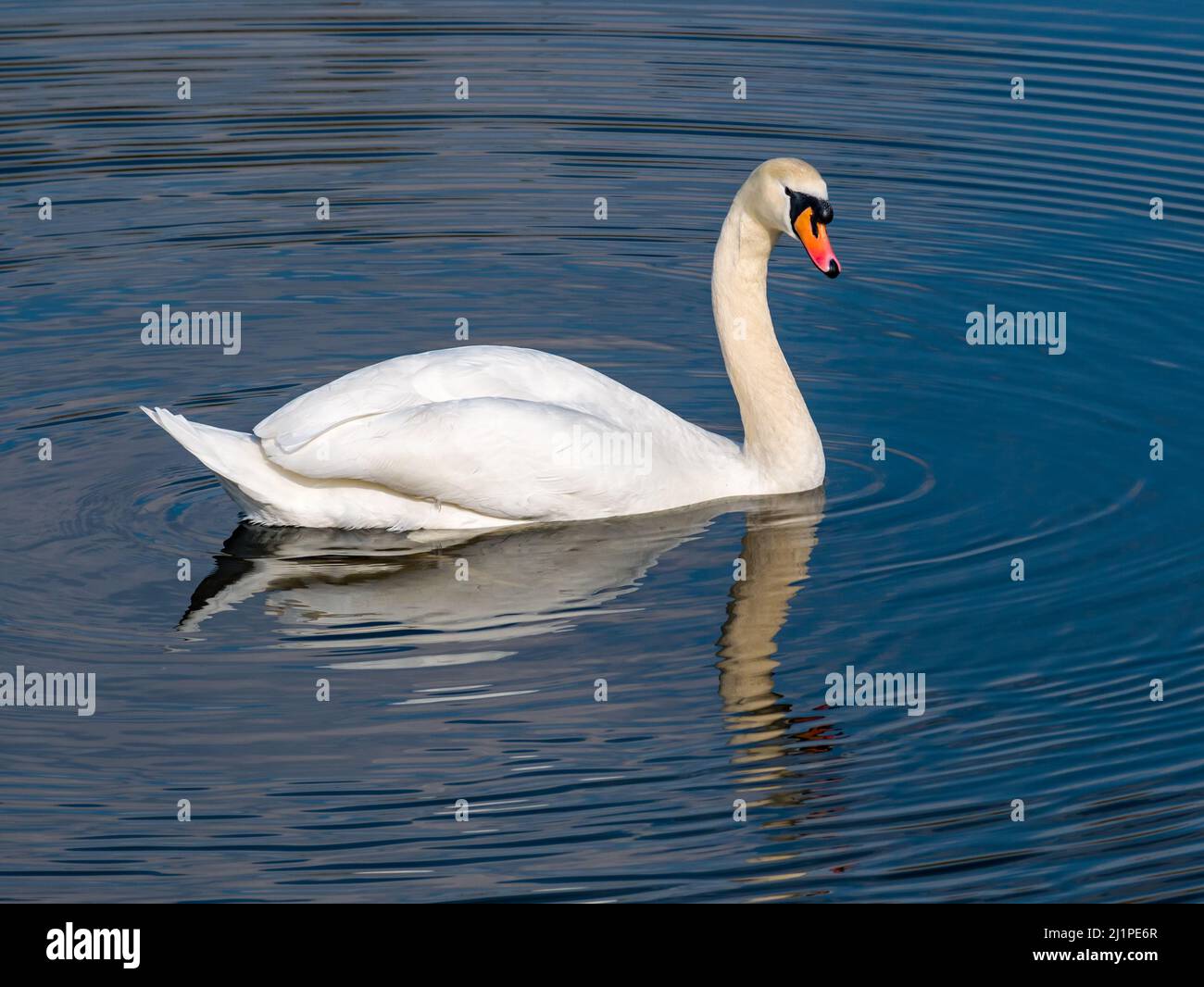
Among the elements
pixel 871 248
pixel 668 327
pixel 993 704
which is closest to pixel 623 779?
pixel 993 704

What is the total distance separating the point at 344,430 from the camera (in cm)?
1053

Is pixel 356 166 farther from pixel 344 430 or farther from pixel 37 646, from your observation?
pixel 37 646

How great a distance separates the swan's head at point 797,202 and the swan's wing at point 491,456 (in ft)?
4.58

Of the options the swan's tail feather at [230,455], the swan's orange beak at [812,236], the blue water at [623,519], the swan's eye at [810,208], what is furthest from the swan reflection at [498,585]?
the swan's eye at [810,208]

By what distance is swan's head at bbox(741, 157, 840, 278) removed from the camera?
36.7ft

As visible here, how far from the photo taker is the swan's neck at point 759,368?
1163cm

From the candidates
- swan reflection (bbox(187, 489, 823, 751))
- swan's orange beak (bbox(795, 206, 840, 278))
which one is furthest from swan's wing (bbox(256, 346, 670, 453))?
swan's orange beak (bbox(795, 206, 840, 278))

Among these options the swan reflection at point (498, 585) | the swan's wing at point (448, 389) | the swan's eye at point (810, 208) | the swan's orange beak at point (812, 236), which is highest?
the swan's eye at point (810, 208)

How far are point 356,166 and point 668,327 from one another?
4.82 metres

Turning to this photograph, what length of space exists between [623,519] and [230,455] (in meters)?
2.18

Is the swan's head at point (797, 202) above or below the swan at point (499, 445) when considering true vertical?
above

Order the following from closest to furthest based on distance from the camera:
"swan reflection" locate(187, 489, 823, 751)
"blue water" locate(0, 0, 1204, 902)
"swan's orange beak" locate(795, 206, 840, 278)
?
"blue water" locate(0, 0, 1204, 902)
"swan reflection" locate(187, 489, 823, 751)
"swan's orange beak" locate(795, 206, 840, 278)

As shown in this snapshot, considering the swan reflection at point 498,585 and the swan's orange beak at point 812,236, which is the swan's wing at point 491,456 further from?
the swan's orange beak at point 812,236

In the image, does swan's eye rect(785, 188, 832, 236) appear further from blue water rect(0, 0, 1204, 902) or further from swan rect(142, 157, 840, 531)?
blue water rect(0, 0, 1204, 902)
